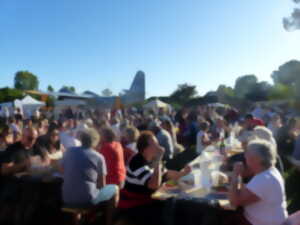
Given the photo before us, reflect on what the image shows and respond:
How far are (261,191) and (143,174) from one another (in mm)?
1119

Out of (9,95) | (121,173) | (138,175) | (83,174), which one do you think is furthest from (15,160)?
(9,95)

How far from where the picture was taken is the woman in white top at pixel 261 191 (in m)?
2.11

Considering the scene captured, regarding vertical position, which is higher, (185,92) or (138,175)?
(185,92)

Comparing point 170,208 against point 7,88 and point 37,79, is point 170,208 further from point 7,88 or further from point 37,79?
point 37,79

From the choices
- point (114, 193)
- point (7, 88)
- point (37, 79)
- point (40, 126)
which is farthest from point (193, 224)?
point (37, 79)

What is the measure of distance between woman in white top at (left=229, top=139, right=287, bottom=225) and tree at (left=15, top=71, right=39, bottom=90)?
86526 mm

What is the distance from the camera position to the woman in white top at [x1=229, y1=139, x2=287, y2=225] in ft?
6.92

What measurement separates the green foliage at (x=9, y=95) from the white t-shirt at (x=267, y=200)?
4139 cm

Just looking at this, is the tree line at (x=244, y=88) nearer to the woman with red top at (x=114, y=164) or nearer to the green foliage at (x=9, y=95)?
the green foliage at (x=9, y=95)

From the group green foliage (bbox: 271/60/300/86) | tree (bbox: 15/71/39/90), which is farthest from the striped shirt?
tree (bbox: 15/71/39/90)

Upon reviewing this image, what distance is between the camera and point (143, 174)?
2.72 metres

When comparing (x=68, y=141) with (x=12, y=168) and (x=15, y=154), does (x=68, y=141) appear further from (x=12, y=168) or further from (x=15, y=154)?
(x=12, y=168)

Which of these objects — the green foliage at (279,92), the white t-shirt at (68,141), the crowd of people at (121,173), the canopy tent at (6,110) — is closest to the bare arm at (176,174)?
the crowd of people at (121,173)

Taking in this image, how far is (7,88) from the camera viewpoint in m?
40.1
